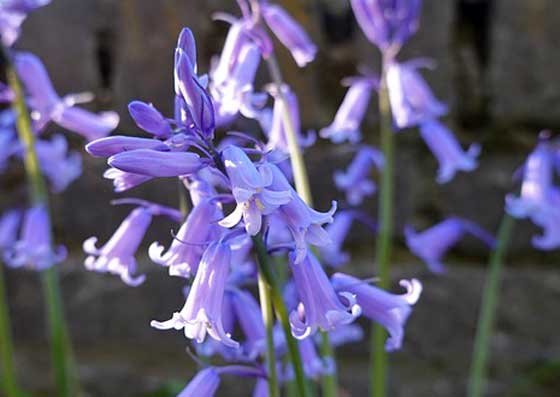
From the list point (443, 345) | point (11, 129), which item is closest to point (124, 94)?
point (11, 129)

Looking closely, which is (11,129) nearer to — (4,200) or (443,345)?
(4,200)

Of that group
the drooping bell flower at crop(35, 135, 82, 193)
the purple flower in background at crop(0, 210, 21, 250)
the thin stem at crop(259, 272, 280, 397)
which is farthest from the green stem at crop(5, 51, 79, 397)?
the thin stem at crop(259, 272, 280, 397)

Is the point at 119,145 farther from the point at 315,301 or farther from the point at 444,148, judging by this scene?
the point at 444,148

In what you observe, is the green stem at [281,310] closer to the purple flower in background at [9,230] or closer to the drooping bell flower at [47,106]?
the drooping bell flower at [47,106]

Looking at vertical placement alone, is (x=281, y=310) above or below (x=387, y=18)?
below

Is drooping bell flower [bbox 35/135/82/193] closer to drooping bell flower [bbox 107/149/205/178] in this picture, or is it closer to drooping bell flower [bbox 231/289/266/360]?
drooping bell flower [bbox 231/289/266/360]

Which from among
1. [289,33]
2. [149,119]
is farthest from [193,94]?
[289,33]
